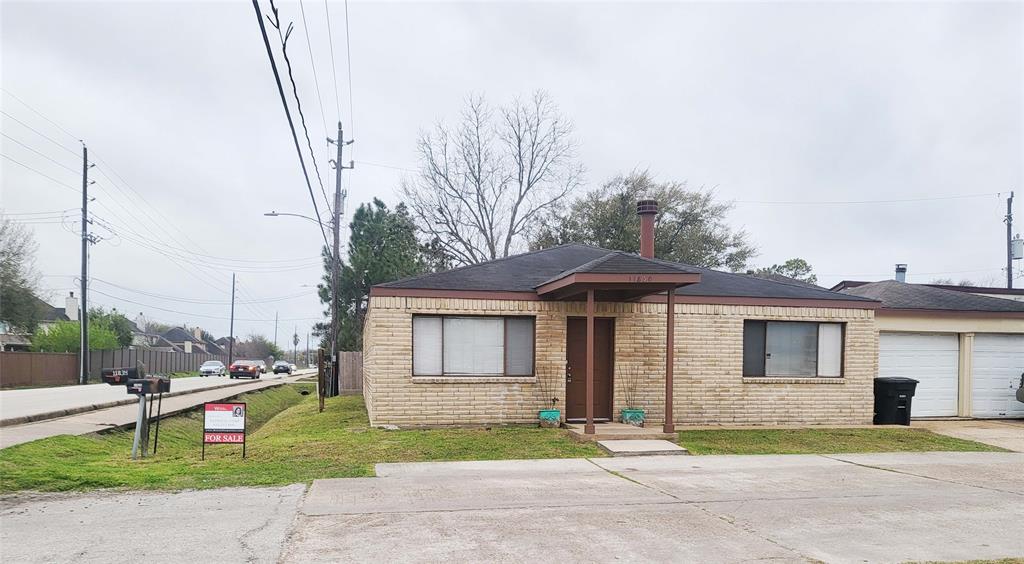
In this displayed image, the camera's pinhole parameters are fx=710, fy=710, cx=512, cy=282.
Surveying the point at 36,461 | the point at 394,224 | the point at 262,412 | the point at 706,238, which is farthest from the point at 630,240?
the point at 36,461

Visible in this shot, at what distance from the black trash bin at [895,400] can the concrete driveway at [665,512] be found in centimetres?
460

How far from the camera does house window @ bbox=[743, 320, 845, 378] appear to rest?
15.2 metres

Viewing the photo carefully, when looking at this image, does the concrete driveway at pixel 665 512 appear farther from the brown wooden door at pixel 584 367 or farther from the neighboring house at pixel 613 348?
the brown wooden door at pixel 584 367

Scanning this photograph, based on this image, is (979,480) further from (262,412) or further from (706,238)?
(706,238)

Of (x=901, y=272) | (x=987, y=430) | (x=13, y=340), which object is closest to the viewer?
(x=987, y=430)

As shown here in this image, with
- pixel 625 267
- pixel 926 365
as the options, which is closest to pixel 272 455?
pixel 625 267

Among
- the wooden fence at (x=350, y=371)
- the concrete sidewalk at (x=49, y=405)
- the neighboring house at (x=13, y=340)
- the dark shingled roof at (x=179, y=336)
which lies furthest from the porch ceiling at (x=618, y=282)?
the dark shingled roof at (x=179, y=336)

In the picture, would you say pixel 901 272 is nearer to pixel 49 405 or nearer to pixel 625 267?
pixel 625 267

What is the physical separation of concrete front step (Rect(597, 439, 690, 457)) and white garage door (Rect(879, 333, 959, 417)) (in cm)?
765

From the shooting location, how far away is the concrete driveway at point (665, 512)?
6.11 meters

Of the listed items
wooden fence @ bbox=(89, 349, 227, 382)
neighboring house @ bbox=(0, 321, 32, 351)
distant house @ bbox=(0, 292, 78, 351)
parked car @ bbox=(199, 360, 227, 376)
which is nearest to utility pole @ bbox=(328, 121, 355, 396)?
wooden fence @ bbox=(89, 349, 227, 382)

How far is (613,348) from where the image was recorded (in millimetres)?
14617

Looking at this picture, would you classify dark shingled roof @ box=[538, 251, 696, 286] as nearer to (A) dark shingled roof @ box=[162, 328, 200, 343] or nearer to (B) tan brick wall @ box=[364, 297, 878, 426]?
(B) tan brick wall @ box=[364, 297, 878, 426]

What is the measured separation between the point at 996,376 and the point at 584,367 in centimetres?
1055
